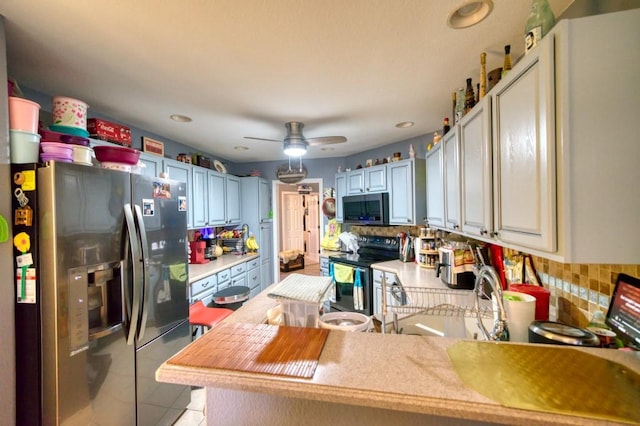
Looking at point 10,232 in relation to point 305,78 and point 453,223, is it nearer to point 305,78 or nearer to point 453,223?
point 305,78

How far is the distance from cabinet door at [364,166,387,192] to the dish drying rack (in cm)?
166

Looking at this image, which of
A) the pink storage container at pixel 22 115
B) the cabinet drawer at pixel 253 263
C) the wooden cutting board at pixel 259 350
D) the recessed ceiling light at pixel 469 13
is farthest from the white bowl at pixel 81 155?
the cabinet drawer at pixel 253 263

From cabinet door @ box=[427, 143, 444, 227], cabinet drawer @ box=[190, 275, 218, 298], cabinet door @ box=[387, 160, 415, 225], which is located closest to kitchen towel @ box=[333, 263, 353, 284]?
cabinet door @ box=[387, 160, 415, 225]

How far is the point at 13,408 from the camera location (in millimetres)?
1259

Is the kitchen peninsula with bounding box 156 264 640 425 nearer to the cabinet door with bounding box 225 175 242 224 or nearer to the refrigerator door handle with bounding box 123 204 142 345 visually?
the refrigerator door handle with bounding box 123 204 142 345

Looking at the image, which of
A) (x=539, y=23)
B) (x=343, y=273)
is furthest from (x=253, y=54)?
(x=343, y=273)

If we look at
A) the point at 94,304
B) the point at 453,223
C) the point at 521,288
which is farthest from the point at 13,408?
the point at 453,223

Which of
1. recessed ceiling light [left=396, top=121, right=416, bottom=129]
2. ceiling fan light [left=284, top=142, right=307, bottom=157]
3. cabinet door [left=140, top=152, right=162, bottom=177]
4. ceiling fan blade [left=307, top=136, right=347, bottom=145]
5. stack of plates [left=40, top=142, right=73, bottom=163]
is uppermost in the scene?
recessed ceiling light [left=396, top=121, right=416, bottom=129]

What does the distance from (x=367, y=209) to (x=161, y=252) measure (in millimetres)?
2580

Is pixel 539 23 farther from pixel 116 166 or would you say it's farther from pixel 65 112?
pixel 65 112

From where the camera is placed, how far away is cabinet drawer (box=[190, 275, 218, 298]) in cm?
276

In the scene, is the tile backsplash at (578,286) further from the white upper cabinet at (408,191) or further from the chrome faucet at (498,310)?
the white upper cabinet at (408,191)

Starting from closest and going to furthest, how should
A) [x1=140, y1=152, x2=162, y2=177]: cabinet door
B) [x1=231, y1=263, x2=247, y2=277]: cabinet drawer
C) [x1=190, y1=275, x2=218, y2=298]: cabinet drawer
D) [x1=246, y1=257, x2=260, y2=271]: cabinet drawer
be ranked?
[x1=140, y1=152, x2=162, y2=177]: cabinet door < [x1=190, y1=275, x2=218, y2=298]: cabinet drawer < [x1=231, y1=263, x2=247, y2=277]: cabinet drawer < [x1=246, y1=257, x2=260, y2=271]: cabinet drawer

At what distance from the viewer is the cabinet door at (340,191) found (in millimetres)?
4141
